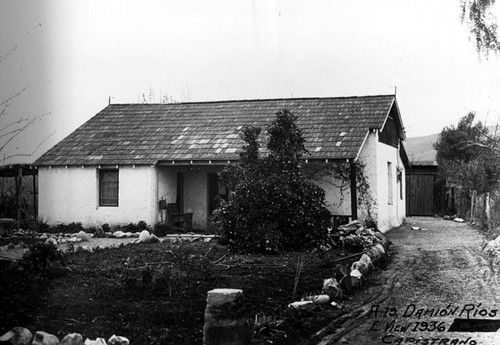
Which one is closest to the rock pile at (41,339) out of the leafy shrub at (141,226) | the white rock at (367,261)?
the white rock at (367,261)

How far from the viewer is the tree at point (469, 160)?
25.9m

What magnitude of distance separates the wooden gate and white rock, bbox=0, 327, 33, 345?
29058 millimetres

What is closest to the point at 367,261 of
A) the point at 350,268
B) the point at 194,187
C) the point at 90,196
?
the point at 350,268

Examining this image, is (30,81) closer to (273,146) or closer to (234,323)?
(234,323)

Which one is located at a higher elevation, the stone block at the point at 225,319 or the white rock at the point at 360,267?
the stone block at the point at 225,319

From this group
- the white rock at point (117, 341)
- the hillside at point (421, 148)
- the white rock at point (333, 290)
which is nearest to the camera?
the white rock at point (117, 341)

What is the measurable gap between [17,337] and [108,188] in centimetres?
1709

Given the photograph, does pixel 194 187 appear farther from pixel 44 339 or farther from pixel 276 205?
pixel 44 339

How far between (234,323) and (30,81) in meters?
4.57

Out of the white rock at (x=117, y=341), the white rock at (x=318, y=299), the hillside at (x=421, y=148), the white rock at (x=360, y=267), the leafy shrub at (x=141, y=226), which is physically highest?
the hillside at (x=421, y=148)

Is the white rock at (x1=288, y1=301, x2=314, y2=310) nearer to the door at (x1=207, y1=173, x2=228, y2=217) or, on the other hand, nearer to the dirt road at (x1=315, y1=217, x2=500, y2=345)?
the dirt road at (x1=315, y1=217, x2=500, y2=345)

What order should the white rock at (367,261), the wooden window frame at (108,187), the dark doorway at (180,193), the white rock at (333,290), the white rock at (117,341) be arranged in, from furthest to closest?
the dark doorway at (180,193), the wooden window frame at (108,187), the white rock at (367,261), the white rock at (333,290), the white rock at (117,341)

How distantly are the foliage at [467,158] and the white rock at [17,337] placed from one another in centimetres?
2024

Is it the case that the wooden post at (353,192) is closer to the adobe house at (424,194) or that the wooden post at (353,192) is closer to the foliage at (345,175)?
the foliage at (345,175)
